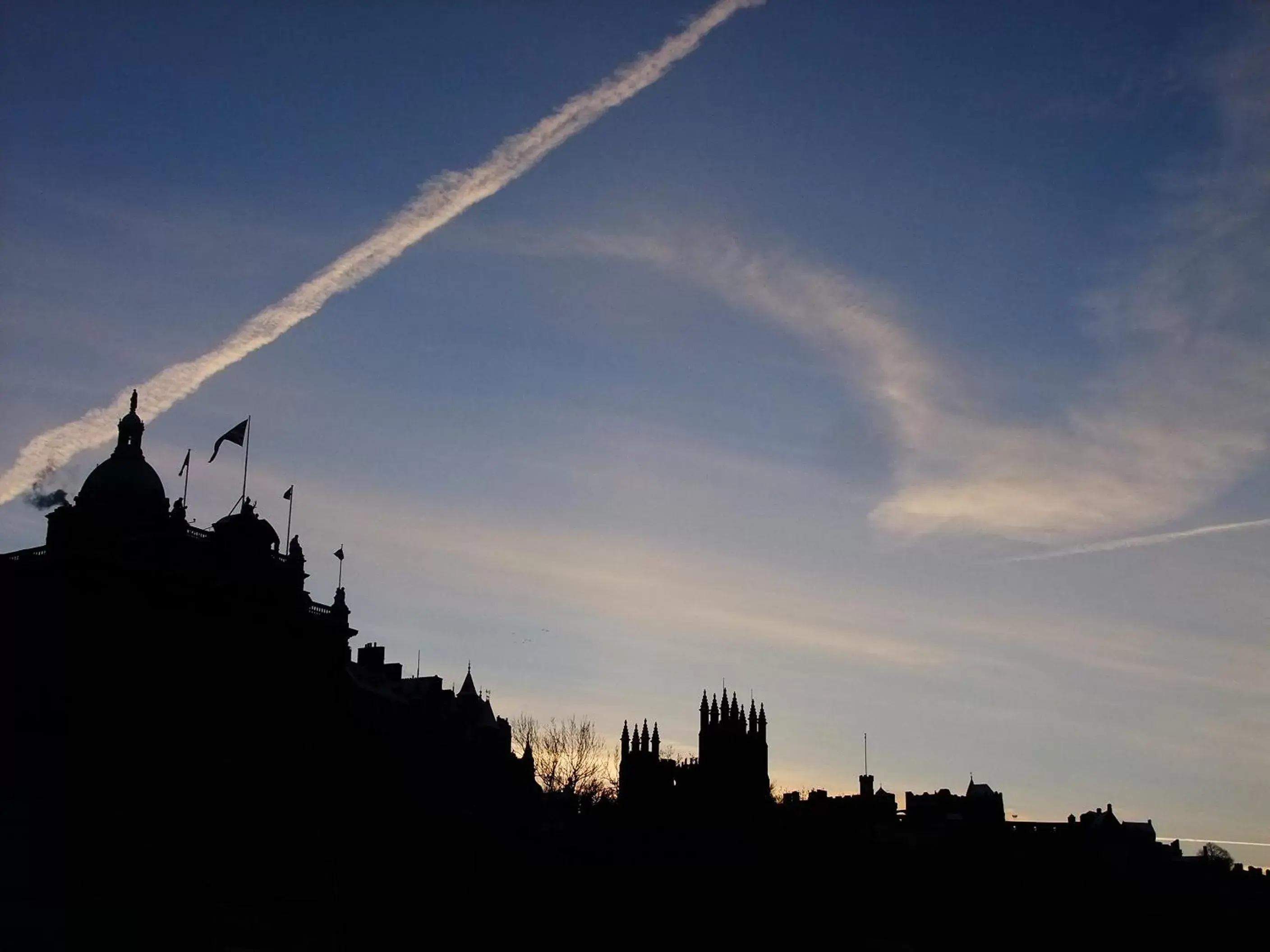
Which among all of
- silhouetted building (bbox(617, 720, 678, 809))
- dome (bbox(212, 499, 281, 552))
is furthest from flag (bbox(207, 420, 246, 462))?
silhouetted building (bbox(617, 720, 678, 809))

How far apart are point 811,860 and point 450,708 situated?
35.0 metres

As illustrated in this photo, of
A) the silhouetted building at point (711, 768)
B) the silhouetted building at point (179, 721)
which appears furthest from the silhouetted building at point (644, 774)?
the silhouetted building at point (179, 721)

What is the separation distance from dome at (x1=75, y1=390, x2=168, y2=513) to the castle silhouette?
17 centimetres

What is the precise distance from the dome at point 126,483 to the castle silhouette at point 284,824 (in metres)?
0.17

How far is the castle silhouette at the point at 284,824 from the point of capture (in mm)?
63281

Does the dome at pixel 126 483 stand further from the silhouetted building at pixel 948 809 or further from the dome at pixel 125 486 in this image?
the silhouetted building at pixel 948 809

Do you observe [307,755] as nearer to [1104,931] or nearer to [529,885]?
[529,885]

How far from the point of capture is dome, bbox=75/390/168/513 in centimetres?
8131

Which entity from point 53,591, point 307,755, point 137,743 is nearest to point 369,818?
point 307,755

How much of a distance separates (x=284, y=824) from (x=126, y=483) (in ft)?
81.8

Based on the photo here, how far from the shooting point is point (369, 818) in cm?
7225

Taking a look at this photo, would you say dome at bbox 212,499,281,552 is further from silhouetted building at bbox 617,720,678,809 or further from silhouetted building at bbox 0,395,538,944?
silhouetted building at bbox 617,720,678,809

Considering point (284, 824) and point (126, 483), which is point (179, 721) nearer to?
point (284, 824)

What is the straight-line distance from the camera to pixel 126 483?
270ft
